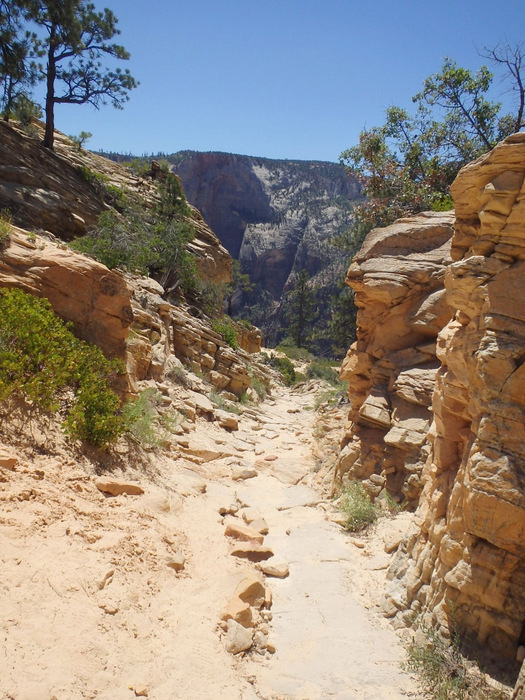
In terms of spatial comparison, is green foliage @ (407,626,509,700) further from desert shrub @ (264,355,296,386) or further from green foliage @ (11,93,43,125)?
desert shrub @ (264,355,296,386)

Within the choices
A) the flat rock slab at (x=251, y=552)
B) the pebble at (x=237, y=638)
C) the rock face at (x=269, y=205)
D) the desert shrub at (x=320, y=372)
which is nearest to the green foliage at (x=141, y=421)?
the flat rock slab at (x=251, y=552)

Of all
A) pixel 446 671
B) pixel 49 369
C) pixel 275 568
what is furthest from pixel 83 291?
pixel 446 671

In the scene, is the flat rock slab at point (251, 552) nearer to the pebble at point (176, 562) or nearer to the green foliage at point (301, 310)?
the pebble at point (176, 562)

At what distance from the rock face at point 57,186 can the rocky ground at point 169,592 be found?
25.6ft

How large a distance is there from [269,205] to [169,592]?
9771 centimetres

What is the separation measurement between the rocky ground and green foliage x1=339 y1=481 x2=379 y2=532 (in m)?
0.23

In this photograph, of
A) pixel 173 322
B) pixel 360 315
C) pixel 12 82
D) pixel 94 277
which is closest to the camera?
pixel 94 277

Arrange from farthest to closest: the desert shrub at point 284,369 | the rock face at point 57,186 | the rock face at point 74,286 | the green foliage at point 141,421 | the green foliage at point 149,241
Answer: the desert shrub at point 284,369 → the rock face at point 57,186 → the green foliage at point 149,241 → the green foliage at point 141,421 → the rock face at point 74,286

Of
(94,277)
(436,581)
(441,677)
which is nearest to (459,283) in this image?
(436,581)

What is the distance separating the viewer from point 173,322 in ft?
44.9

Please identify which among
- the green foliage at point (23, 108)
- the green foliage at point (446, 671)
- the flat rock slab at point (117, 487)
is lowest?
the flat rock slab at point (117, 487)

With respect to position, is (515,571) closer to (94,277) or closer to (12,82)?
(94,277)

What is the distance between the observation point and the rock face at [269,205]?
8588 centimetres

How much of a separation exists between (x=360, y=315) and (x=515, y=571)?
5705mm
